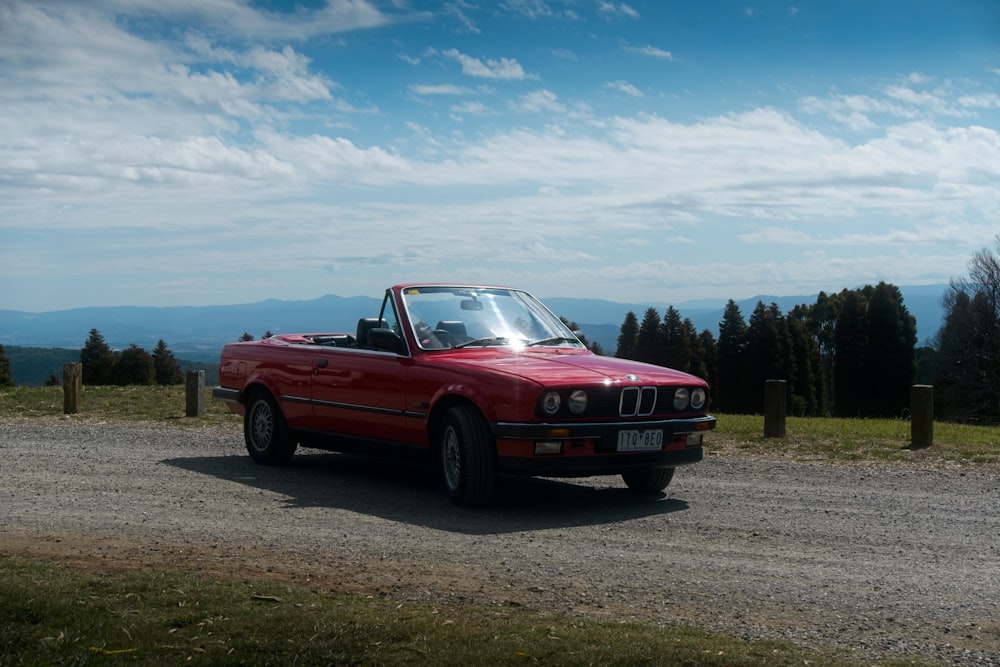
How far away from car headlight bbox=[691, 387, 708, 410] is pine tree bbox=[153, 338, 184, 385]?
97.4 m

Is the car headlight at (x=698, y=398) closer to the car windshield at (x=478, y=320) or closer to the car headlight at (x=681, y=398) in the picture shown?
the car headlight at (x=681, y=398)

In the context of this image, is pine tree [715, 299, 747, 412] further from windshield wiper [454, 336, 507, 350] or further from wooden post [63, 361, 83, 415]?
windshield wiper [454, 336, 507, 350]

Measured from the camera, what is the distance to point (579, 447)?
812 centimetres

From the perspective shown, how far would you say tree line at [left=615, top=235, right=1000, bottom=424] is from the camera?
6081cm

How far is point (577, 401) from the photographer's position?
812 cm

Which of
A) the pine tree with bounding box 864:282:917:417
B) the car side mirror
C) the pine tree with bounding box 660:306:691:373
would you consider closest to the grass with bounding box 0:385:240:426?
Result: the car side mirror

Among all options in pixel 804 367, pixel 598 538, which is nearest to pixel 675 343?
pixel 804 367

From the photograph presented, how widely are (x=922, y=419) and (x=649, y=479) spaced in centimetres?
556

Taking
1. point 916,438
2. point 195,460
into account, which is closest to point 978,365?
point 916,438

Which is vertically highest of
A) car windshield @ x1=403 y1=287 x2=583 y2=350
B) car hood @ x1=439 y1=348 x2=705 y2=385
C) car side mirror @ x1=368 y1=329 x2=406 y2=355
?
car windshield @ x1=403 y1=287 x2=583 y2=350

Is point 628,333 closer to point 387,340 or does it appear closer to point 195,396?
point 195,396

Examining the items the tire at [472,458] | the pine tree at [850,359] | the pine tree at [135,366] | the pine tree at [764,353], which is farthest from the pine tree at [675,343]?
the tire at [472,458]

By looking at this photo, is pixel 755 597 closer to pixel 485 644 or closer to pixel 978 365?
pixel 485 644

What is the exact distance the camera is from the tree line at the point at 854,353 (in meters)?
60.8
